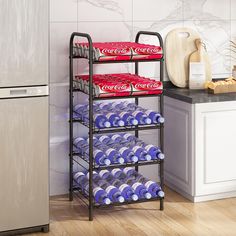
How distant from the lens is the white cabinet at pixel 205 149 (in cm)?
421

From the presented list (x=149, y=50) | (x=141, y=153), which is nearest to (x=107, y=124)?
(x=141, y=153)

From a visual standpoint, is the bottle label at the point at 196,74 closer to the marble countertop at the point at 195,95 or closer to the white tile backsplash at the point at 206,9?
the marble countertop at the point at 195,95

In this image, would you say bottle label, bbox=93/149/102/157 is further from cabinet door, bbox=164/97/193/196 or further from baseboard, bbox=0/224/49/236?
cabinet door, bbox=164/97/193/196

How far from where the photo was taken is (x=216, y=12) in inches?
188

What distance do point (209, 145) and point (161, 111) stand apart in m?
0.46

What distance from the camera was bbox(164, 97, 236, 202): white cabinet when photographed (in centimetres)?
421

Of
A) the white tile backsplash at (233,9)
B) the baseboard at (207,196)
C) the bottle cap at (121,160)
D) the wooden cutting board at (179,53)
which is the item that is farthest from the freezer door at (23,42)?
the white tile backsplash at (233,9)

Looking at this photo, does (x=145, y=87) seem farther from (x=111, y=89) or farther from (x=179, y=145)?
(x=179, y=145)

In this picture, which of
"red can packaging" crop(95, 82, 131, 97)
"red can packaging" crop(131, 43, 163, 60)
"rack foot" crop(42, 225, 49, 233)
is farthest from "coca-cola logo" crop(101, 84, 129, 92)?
"rack foot" crop(42, 225, 49, 233)

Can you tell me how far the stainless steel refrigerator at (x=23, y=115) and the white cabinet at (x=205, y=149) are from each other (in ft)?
3.72

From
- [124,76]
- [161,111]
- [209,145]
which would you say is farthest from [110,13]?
[209,145]

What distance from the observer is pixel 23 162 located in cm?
359

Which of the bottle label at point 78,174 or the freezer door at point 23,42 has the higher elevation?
the freezer door at point 23,42

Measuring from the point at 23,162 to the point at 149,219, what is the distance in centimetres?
96
